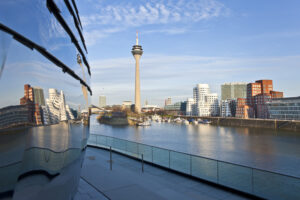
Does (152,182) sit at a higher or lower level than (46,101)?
lower

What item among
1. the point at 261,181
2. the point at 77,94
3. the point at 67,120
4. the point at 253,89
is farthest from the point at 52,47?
the point at 253,89

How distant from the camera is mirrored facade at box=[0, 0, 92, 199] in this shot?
101 cm

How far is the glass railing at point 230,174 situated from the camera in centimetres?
793

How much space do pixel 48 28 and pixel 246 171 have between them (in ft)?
29.6

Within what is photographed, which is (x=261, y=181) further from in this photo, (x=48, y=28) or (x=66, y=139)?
(x=48, y=28)

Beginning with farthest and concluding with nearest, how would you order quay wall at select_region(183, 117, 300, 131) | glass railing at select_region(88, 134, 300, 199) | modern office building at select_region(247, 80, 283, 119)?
modern office building at select_region(247, 80, 283, 119) < quay wall at select_region(183, 117, 300, 131) < glass railing at select_region(88, 134, 300, 199)

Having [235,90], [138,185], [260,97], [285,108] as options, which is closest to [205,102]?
[235,90]

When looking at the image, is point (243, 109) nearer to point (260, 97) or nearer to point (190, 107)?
point (260, 97)

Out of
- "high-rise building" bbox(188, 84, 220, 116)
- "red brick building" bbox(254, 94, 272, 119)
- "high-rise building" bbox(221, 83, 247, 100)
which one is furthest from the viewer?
"high-rise building" bbox(221, 83, 247, 100)

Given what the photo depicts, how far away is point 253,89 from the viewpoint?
351 ft

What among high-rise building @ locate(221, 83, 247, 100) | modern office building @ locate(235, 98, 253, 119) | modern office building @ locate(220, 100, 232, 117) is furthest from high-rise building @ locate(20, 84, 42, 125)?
high-rise building @ locate(221, 83, 247, 100)

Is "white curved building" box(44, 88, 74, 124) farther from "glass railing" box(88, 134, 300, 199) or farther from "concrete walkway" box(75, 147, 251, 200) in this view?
"glass railing" box(88, 134, 300, 199)

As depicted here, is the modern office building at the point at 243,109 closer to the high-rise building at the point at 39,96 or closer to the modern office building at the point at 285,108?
the modern office building at the point at 285,108

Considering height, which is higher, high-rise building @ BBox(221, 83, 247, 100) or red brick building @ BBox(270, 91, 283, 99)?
high-rise building @ BBox(221, 83, 247, 100)
